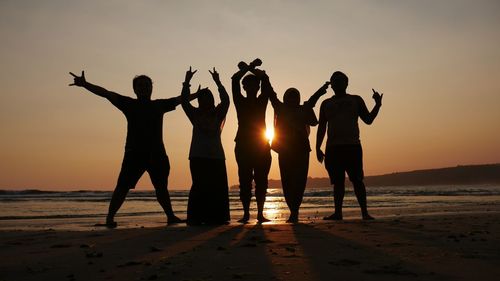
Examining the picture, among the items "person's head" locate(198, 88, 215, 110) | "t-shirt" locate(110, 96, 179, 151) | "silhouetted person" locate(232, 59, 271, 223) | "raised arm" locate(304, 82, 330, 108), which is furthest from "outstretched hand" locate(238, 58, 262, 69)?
"t-shirt" locate(110, 96, 179, 151)

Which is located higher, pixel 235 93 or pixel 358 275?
pixel 235 93

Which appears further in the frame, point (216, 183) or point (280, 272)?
point (216, 183)

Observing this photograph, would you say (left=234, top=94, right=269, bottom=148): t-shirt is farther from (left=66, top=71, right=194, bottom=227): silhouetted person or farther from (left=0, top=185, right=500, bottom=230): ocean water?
(left=0, top=185, right=500, bottom=230): ocean water

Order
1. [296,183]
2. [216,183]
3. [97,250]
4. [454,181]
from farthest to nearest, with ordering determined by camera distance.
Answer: [454,181], [296,183], [216,183], [97,250]

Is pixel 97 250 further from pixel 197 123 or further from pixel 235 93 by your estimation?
pixel 235 93

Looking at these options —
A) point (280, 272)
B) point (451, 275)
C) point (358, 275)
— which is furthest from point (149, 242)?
point (451, 275)

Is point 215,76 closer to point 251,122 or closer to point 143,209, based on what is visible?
point 251,122

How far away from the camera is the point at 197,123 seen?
737 cm

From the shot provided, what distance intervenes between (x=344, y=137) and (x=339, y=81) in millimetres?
920

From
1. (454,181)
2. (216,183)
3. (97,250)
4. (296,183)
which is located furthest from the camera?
(454,181)

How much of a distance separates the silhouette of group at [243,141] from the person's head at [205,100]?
2cm

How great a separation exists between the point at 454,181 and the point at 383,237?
7880 cm

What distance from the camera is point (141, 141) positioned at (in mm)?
7414

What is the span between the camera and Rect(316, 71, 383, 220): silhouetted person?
26.2 feet
